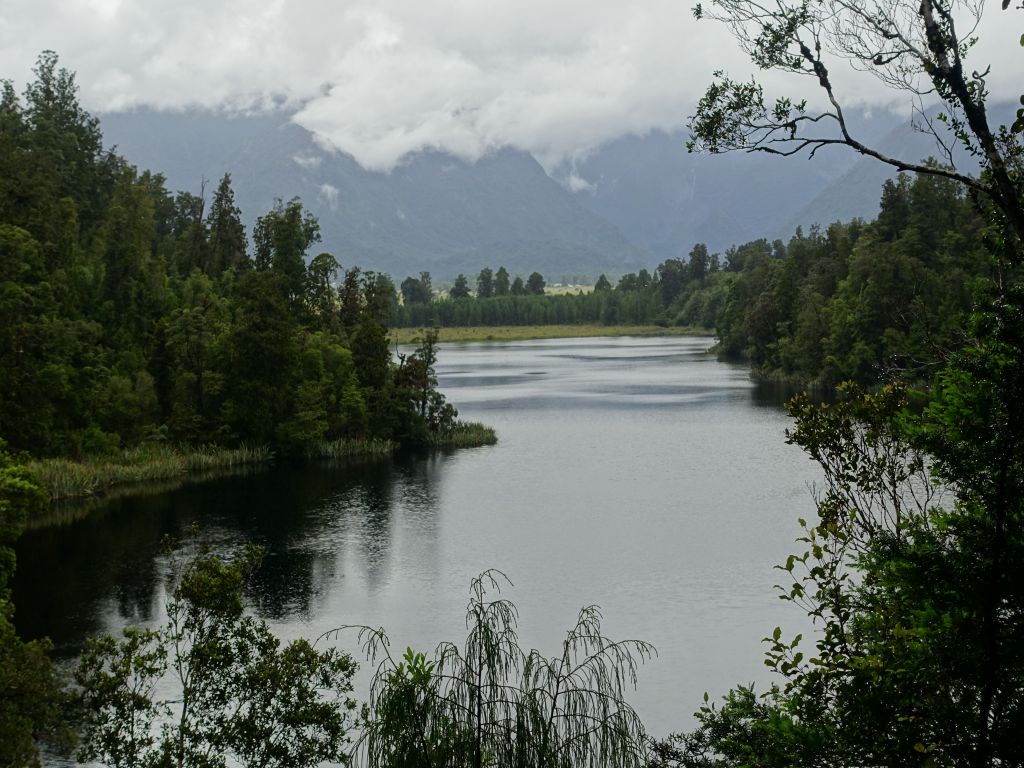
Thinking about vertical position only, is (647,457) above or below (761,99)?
below

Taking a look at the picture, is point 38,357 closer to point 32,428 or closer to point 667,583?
point 32,428

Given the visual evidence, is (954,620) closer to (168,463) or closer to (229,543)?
(229,543)

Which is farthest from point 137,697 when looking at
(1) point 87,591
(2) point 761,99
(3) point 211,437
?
(3) point 211,437

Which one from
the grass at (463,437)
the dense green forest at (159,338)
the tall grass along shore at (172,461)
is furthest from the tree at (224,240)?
the grass at (463,437)

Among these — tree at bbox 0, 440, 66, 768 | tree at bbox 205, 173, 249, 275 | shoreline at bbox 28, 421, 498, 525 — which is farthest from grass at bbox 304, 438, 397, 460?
tree at bbox 0, 440, 66, 768

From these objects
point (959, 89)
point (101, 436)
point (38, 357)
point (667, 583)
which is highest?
point (959, 89)

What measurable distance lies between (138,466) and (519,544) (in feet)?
90.1

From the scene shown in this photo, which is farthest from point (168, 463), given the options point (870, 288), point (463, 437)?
point (870, 288)

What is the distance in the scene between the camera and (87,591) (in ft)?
129

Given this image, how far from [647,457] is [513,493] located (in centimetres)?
1466

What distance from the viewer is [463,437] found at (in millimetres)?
79750

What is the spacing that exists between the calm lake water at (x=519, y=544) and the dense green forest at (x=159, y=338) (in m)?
6.50

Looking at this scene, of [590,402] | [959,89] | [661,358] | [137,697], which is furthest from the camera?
[661,358]

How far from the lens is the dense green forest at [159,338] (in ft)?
193
